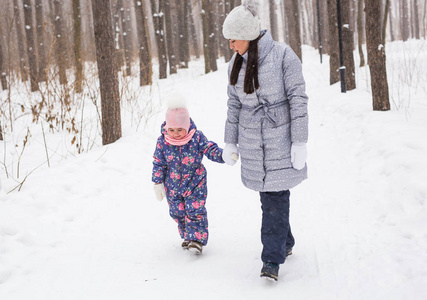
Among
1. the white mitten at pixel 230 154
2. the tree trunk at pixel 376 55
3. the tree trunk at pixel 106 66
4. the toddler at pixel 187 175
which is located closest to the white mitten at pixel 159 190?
the toddler at pixel 187 175

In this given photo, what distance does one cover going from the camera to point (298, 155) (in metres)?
2.26

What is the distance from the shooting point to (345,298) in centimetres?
212

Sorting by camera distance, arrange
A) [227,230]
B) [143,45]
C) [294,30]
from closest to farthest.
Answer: [227,230]
[143,45]
[294,30]

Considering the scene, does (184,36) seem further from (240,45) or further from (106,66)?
(240,45)

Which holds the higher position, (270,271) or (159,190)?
(159,190)

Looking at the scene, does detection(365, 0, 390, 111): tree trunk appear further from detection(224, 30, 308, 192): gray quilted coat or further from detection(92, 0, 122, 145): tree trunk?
detection(92, 0, 122, 145): tree trunk

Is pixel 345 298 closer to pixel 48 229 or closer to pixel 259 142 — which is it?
pixel 259 142

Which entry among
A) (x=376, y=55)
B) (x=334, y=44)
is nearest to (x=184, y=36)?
(x=334, y=44)

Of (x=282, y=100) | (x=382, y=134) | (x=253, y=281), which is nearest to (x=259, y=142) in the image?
(x=282, y=100)

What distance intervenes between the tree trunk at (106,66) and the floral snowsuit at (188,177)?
3110mm

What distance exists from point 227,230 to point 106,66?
3.61 metres

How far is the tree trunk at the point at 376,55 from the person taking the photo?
545 cm

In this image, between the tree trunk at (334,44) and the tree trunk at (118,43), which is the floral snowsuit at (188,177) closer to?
the tree trunk at (118,43)

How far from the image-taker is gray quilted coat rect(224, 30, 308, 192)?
2.23 metres
